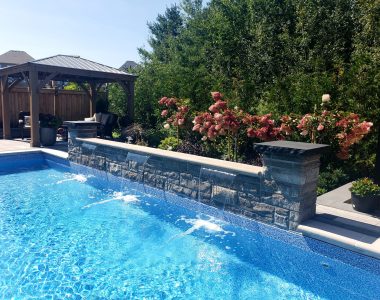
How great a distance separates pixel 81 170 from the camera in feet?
28.1

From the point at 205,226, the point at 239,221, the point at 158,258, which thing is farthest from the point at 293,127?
the point at 158,258

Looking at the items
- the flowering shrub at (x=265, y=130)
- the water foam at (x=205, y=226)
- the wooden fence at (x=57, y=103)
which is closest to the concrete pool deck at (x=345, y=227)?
the water foam at (x=205, y=226)

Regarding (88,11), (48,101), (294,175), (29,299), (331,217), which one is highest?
→ (88,11)

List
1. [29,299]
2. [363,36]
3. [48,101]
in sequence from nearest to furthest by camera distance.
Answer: [29,299]
[363,36]
[48,101]

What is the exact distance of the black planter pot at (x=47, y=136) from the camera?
11.0 metres

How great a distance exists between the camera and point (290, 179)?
14.0ft

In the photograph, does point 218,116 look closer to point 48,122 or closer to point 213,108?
point 213,108

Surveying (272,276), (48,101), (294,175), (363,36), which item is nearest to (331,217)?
(294,175)

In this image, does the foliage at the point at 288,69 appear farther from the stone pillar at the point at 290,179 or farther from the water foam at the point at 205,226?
the water foam at the point at 205,226

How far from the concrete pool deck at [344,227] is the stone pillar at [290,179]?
207 millimetres

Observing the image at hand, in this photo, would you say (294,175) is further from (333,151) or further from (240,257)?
(333,151)

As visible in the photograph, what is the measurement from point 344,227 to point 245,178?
4.73 feet

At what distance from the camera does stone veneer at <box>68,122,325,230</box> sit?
425cm

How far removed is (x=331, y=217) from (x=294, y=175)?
0.87 metres
